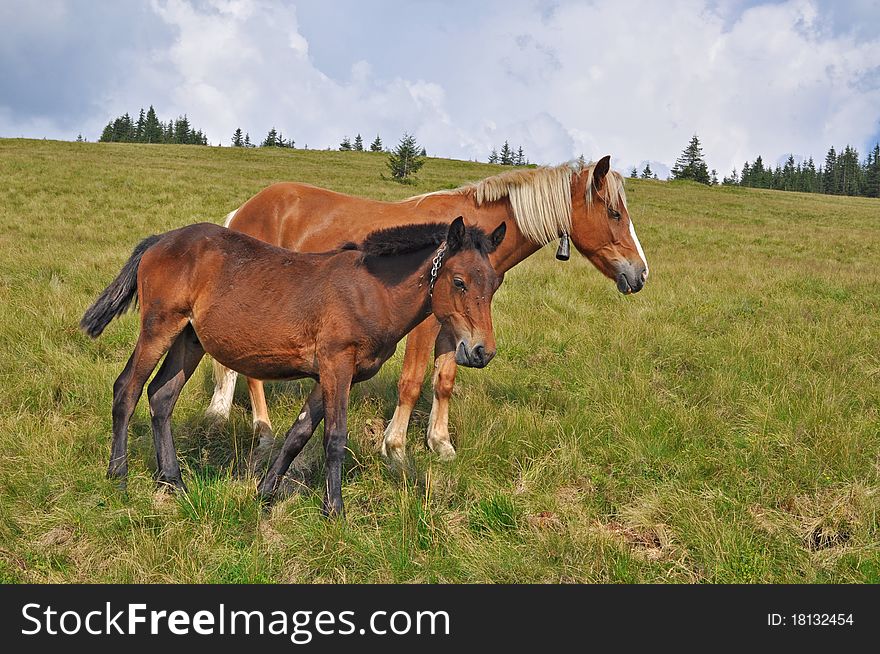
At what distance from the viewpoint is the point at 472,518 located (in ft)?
12.8

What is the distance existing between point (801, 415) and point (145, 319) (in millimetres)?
5488

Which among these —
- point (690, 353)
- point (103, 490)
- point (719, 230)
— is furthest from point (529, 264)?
point (719, 230)

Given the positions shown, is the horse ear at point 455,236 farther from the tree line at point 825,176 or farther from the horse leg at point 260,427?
the tree line at point 825,176

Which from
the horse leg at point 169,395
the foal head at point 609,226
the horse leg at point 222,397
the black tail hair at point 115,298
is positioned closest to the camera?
the horse leg at point 169,395

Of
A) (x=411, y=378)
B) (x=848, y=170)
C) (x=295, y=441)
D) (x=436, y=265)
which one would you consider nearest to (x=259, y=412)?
(x=411, y=378)

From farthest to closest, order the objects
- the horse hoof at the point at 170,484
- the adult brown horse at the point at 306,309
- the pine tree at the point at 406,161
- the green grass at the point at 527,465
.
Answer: the pine tree at the point at 406,161 < the horse hoof at the point at 170,484 < the adult brown horse at the point at 306,309 < the green grass at the point at 527,465

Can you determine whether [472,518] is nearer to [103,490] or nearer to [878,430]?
[103,490]

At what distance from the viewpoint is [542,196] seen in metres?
5.38

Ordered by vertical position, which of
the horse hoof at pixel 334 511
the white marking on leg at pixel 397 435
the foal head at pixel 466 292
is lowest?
the horse hoof at pixel 334 511

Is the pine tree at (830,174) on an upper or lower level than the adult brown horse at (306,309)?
upper

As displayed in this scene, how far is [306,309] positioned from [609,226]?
9.99 ft

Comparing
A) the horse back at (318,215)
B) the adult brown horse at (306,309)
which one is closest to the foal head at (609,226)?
the horse back at (318,215)

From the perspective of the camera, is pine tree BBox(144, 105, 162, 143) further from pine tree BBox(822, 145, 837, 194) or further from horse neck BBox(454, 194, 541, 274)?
pine tree BBox(822, 145, 837, 194)

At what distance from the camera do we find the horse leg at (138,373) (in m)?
4.20
